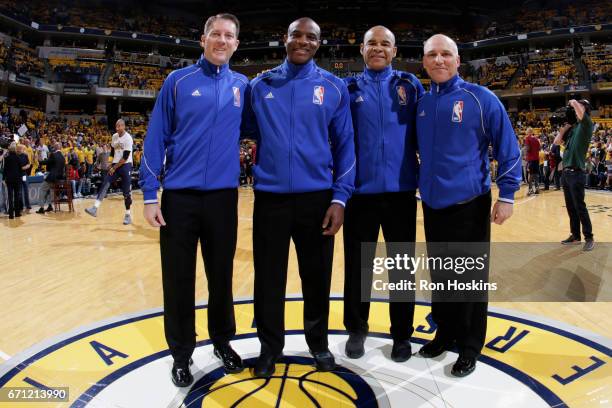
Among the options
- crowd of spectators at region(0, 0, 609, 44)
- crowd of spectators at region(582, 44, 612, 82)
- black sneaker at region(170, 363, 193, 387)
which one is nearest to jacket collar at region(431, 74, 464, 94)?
black sneaker at region(170, 363, 193, 387)

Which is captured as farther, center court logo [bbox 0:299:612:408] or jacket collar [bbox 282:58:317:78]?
jacket collar [bbox 282:58:317:78]

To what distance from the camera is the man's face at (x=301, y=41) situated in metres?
2.19

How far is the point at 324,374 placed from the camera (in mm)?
2256

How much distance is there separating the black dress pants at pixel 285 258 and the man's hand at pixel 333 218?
0.05 metres

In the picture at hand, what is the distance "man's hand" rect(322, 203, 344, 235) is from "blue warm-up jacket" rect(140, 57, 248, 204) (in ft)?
1.71

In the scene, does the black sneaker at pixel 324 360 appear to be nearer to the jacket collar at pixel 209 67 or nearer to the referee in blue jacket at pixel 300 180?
the referee in blue jacket at pixel 300 180

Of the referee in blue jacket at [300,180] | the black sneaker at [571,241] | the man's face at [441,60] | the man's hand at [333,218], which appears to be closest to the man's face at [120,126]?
the referee in blue jacket at [300,180]

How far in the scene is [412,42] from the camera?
31.7m

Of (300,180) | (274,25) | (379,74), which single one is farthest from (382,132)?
(274,25)

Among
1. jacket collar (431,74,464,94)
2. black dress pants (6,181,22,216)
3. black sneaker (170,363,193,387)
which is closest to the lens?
black sneaker (170,363,193,387)

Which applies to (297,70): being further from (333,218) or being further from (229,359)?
(229,359)

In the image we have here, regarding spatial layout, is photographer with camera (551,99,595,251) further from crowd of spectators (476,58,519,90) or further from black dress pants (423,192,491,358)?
crowd of spectators (476,58,519,90)

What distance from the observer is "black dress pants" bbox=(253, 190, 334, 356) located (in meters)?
2.24

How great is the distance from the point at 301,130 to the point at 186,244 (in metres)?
0.81
